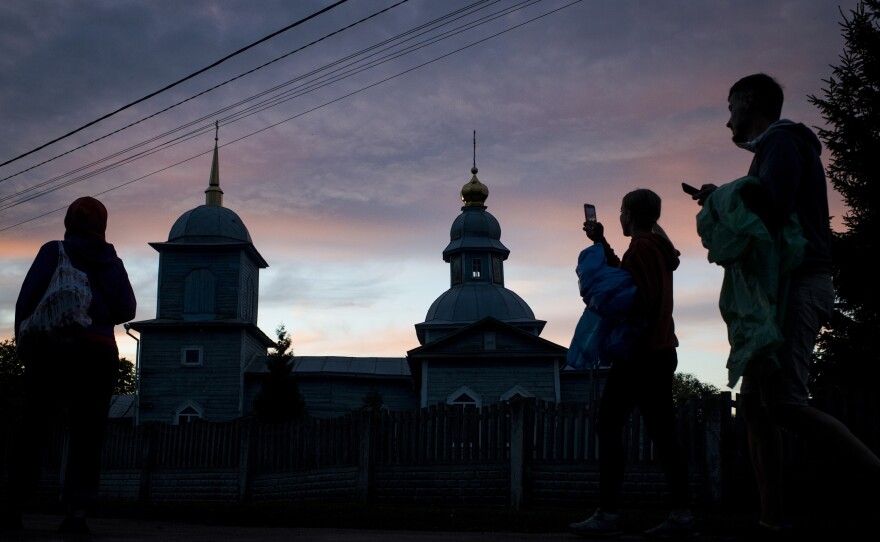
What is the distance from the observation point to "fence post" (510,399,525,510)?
12211 millimetres

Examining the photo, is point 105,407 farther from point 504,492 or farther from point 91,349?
point 504,492

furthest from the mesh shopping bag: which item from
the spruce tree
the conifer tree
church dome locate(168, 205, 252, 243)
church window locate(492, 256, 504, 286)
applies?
church window locate(492, 256, 504, 286)

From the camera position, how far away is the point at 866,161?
1455cm

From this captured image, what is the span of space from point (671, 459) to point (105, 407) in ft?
11.4

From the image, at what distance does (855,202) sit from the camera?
14.9 metres

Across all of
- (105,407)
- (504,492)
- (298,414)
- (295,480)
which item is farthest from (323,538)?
(298,414)

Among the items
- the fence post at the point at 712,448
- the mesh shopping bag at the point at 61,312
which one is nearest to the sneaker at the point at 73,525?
the mesh shopping bag at the point at 61,312

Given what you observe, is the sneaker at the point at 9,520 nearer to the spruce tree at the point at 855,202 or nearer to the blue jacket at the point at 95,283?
the blue jacket at the point at 95,283

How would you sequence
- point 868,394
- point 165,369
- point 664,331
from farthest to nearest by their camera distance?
1. point 165,369
2. point 868,394
3. point 664,331

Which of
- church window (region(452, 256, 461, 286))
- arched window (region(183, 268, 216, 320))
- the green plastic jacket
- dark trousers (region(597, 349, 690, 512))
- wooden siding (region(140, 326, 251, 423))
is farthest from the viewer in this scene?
church window (region(452, 256, 461, 286))

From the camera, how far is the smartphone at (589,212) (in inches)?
213

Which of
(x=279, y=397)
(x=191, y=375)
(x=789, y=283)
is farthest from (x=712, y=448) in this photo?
(x=191, y=375)

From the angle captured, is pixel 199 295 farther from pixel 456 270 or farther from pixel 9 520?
pixel 9 520

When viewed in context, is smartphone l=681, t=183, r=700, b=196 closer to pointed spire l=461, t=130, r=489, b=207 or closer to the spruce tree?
the spruce tree
